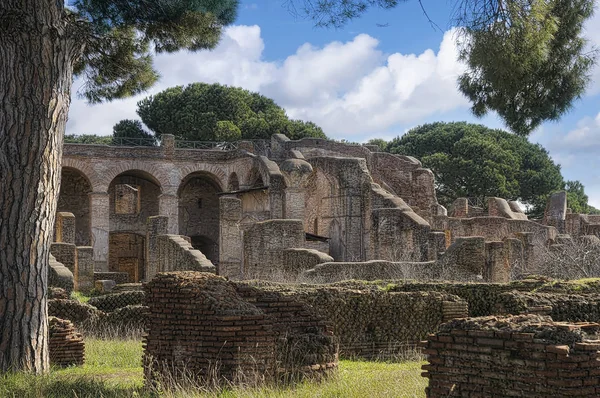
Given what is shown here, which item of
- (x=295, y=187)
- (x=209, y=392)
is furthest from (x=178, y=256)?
(x=209, y=392)

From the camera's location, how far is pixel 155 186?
105ft

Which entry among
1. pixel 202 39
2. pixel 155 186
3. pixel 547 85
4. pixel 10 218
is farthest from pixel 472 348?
pixel 155 186

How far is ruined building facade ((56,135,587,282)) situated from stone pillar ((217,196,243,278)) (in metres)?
0.03

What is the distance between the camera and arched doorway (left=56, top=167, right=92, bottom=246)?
1203 inches

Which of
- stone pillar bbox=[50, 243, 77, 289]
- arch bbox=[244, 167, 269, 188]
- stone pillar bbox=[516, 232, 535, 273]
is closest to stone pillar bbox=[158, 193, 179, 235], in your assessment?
arch bbox=[244, 167, 269, 188]

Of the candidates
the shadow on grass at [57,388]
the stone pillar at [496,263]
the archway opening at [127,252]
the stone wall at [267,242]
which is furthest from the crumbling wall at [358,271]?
the archway opening at [127,252]

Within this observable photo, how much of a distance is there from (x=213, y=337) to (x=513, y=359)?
289 cm

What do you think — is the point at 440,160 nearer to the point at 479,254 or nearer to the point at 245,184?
the point at 245,184

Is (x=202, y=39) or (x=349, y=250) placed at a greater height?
(x=202, y=39)

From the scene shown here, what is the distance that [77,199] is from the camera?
30984 millimetres

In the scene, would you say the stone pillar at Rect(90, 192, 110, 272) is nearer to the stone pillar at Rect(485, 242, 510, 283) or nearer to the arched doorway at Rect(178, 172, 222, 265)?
the arched doorway at Rect(178, 172, 222, 265)

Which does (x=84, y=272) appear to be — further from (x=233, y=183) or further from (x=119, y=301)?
(x=233, y=183)

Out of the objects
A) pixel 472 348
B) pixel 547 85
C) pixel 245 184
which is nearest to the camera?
pixel 472 348

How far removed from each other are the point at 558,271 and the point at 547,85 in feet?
32.6
